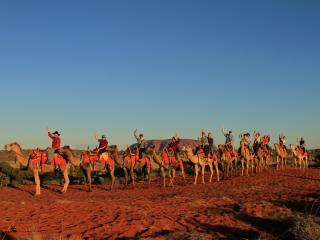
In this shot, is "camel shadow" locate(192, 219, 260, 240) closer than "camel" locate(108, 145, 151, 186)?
Yes

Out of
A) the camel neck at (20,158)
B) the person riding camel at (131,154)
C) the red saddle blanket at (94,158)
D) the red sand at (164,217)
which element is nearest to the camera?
the red sand at (164,217)

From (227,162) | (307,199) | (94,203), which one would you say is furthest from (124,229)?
(227,162)

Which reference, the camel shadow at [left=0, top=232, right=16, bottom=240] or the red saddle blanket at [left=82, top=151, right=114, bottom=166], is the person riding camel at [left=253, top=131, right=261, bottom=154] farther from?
the camel shadow at [left=0, top=232, right=16, bottom=240]

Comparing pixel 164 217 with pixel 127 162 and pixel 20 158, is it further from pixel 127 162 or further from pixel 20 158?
pixel 127 162

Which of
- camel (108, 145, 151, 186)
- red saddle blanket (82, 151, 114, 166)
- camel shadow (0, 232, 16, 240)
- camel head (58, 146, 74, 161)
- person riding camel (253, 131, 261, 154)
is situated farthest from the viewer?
person riding camel (253, 131, 261, 154)

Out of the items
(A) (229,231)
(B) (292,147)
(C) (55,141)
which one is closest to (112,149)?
(C) (55,141)

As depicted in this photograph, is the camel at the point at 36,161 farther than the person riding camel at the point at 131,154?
No

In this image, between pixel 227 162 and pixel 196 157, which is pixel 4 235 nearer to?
pixel 196 157

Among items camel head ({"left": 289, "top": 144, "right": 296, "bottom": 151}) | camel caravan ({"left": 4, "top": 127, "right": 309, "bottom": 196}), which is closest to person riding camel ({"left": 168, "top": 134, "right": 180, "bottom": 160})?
camel caravan ({"left": 4, "top": 127, "right": 309, "bottom": 196})

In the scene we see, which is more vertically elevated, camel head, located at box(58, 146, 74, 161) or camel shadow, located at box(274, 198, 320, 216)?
camel head, located at box(58, 146, 74, 161)

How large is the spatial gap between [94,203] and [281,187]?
1003 cm

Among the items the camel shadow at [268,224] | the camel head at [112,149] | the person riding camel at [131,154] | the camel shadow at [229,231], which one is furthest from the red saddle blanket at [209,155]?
the camel shadow at [229,231]

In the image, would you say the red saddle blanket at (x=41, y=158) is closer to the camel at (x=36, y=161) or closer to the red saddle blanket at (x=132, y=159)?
the camel at (x=36, y=161)

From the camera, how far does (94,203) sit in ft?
51.0
